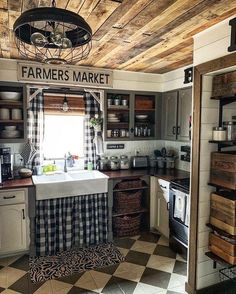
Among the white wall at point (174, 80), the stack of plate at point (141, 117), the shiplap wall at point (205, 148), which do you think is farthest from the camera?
the stack of plate at point (141, 117)

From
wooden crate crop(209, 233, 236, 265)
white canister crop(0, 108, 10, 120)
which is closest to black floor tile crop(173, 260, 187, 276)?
wooden crate crop(209, 233, 236, 265)

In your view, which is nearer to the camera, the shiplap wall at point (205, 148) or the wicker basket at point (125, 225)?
the shiplap wall at point (205, 148)

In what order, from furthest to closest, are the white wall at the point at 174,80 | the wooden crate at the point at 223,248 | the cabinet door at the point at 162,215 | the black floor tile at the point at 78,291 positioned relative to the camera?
1. the white wall at the point at 174,80
2. the cabinet door at the point at 162,215
3. the black floor tile at the point at 78,291
4. the wooden crate at the point at 223,248

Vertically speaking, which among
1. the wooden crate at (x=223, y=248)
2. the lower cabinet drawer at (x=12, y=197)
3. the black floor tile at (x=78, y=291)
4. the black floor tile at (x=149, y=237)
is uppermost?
the lower cabinet drawer at (x=12, y=197)

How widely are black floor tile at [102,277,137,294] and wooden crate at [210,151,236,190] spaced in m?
1.30

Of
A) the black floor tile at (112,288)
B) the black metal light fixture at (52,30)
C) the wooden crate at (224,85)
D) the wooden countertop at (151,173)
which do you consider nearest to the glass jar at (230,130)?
the wooden crate at (224,85)

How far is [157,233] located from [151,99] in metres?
2.09

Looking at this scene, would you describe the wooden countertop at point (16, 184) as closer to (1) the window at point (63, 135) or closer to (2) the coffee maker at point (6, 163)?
(2) the coffee maker at point (6, 163)

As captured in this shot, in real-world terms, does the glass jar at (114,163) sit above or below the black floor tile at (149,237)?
above

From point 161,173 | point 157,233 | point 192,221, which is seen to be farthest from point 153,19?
point 157,233

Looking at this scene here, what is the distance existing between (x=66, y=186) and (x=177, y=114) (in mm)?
1890

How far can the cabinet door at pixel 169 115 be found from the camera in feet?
12.3

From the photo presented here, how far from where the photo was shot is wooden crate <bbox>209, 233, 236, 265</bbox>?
6.65ft

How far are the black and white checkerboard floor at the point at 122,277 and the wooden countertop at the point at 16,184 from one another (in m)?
0.87
